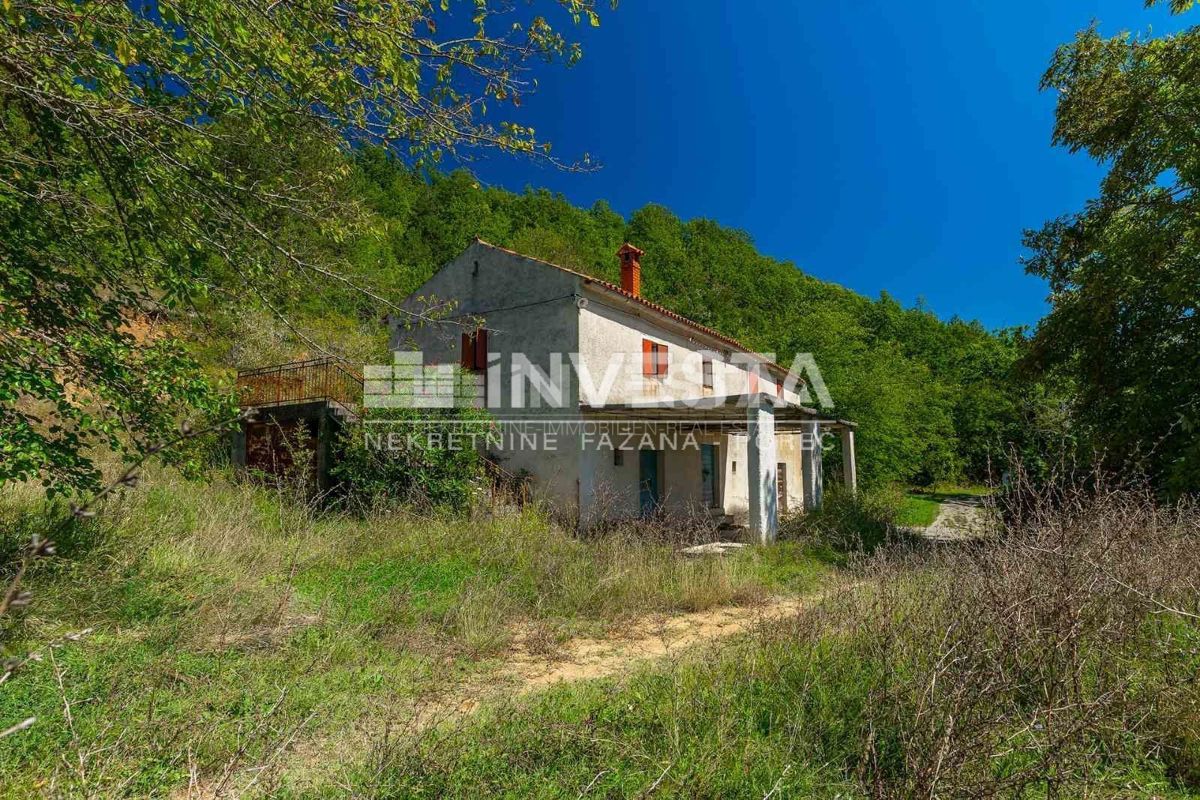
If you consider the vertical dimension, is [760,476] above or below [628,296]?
below

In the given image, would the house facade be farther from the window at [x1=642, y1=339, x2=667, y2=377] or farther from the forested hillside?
the forested hillside

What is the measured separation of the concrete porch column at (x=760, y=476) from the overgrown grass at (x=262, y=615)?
1.68 metres

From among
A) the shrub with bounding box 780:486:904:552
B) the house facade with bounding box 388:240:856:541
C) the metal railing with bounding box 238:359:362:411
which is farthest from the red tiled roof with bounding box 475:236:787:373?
the shrub with bounding box 780:486:904:552

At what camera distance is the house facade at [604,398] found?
1295 centimetres

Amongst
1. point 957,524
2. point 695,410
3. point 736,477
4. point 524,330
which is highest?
point 524,330

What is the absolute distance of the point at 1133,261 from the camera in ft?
30.4

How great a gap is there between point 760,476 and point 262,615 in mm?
9120

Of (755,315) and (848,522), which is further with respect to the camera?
(755,315)

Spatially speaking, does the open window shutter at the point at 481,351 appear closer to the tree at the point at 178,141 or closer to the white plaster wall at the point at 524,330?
the white plaster wall at the point at 524,330

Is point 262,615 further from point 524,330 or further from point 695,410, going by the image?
point 524,330

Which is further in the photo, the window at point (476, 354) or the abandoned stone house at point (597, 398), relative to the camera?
the window at point (476, 354)

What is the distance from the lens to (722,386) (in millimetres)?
18219

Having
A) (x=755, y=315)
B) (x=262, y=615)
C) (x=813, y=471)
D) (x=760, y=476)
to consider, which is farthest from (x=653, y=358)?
(x=755, y=315)

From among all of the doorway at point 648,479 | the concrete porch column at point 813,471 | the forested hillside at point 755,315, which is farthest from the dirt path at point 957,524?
the doorway at point 648,479
